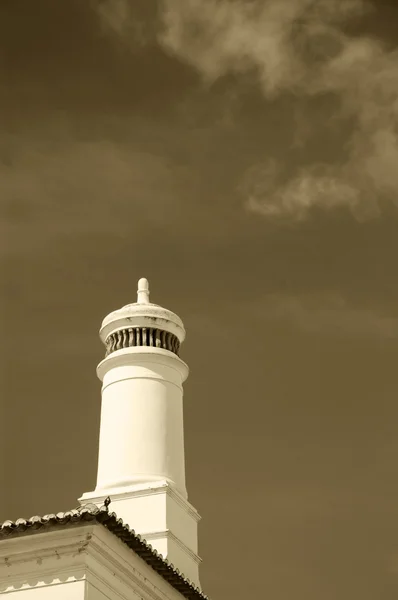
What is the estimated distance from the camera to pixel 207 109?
27203 mm

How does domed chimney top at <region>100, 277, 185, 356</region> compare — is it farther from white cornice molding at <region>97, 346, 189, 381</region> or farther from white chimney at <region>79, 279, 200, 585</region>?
white cornice molding at <region>97, 346, 189, 381</region>

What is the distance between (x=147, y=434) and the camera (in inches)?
869

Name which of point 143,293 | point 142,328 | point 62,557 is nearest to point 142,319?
point 142,328

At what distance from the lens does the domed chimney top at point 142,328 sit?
23.0 metres

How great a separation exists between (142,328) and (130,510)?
374 cm

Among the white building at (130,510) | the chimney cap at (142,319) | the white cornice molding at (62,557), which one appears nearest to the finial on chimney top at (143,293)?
the white building at (130,510)

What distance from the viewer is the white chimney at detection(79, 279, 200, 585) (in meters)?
21.1

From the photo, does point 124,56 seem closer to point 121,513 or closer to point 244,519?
point 121,513

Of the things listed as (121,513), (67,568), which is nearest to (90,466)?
(121,513)

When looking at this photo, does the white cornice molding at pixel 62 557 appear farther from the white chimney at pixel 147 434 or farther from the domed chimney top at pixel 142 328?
the domed chimney top at pixel 142 328

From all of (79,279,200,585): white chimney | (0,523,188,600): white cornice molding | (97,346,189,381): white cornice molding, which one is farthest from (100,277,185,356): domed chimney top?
(0,523,188,600): white cornice molding

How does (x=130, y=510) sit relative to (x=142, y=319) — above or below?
below

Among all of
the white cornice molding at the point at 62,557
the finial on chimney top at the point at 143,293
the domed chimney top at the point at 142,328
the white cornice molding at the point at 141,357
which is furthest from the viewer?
the finial on chimney top at the point at 143,293

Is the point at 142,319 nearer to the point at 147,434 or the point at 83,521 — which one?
the point at 147,434
